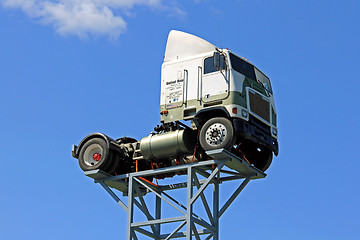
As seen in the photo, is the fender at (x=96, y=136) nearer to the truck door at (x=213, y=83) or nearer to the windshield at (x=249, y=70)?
the truck door at (x=213, y=83)

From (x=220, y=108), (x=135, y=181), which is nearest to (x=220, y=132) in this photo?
(x=220, y=108)

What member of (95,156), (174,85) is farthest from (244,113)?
(95,156)

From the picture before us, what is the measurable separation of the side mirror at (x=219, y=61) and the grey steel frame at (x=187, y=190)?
3473mm

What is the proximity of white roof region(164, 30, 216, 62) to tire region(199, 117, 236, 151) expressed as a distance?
140 inches

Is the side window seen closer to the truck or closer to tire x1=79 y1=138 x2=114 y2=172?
the truck

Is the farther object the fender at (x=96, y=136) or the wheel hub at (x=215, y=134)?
the fender at (x=96, y=136)

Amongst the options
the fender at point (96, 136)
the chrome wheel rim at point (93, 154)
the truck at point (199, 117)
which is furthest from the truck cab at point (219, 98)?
the chrome wheel rim at point (93, 154)

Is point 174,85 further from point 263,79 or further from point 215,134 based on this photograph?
point 263,79

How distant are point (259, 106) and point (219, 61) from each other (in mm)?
2472

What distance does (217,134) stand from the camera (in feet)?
132

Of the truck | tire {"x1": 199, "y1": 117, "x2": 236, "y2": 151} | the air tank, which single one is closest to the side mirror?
the truck

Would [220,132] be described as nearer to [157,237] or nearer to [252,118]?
[252,118]

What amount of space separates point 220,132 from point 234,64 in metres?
3.09

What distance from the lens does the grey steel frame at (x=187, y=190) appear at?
133ft
